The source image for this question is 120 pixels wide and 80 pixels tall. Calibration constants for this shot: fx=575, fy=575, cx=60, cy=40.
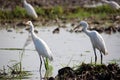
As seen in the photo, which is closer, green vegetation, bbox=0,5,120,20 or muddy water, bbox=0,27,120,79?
muddy water, bbox=0,27,120,79

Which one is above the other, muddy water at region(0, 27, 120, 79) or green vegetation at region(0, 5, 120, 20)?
green vegetation at region(0, 5, 120, 20)

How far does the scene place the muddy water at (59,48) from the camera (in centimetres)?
1841

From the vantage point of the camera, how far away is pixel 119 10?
33875 mm

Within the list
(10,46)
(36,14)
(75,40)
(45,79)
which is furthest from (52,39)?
(45,79)

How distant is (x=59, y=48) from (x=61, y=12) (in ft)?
36.2

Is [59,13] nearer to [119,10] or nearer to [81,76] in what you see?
[119,10]

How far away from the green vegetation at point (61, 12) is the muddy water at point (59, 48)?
295cm

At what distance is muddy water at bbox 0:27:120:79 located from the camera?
18.4m

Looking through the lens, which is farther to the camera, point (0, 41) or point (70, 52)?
point (0, 41)

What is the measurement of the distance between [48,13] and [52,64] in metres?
14.2

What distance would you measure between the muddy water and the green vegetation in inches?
116

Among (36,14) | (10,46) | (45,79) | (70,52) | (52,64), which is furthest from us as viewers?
(36,14)

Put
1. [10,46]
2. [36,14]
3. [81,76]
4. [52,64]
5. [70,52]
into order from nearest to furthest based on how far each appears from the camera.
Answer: [81,76]
[52,64]
[70,52]
[10,46]
[36,14]

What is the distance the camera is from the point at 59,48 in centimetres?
2202
